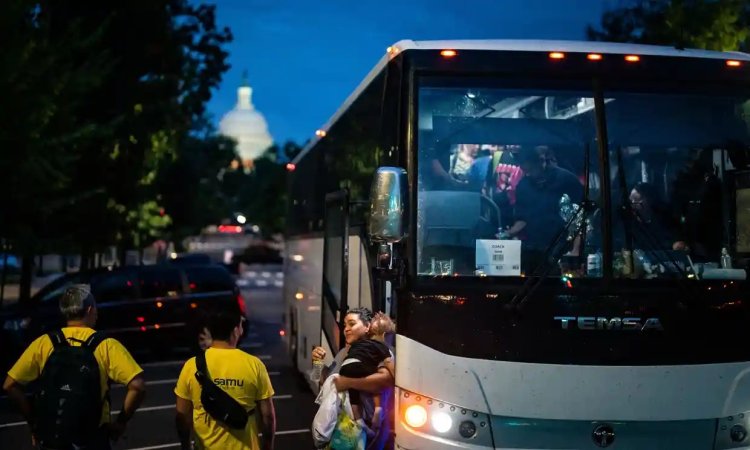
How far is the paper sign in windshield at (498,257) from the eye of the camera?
6281mm

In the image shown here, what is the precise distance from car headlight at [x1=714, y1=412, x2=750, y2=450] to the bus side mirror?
87.5 inches

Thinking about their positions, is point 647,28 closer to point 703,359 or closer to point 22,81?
point 22,81

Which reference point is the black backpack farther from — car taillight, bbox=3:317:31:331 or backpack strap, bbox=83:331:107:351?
car taillight, bbox=3:317:31:331

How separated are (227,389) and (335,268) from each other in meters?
4.56

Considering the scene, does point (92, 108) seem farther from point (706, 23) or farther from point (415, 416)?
point (415, 416)

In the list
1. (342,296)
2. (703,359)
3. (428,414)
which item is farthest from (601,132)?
(342,296)

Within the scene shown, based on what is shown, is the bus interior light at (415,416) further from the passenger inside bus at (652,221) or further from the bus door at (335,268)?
the bus door at (335,268)

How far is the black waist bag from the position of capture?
5277 mm

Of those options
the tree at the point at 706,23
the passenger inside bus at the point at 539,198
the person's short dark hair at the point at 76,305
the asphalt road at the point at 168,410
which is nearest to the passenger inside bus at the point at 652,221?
the passenger inside bus at the point at 539,198

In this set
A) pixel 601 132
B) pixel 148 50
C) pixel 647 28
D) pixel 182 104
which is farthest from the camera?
pixel 182 104

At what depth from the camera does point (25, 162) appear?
698 inches

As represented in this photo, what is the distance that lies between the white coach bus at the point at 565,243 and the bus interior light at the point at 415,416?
12 mm

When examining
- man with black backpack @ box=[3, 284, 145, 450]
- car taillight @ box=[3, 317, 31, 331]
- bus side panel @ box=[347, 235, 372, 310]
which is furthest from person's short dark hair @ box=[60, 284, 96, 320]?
car taillight @ box=[3, 317, 31, 331]

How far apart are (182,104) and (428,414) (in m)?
31.2
